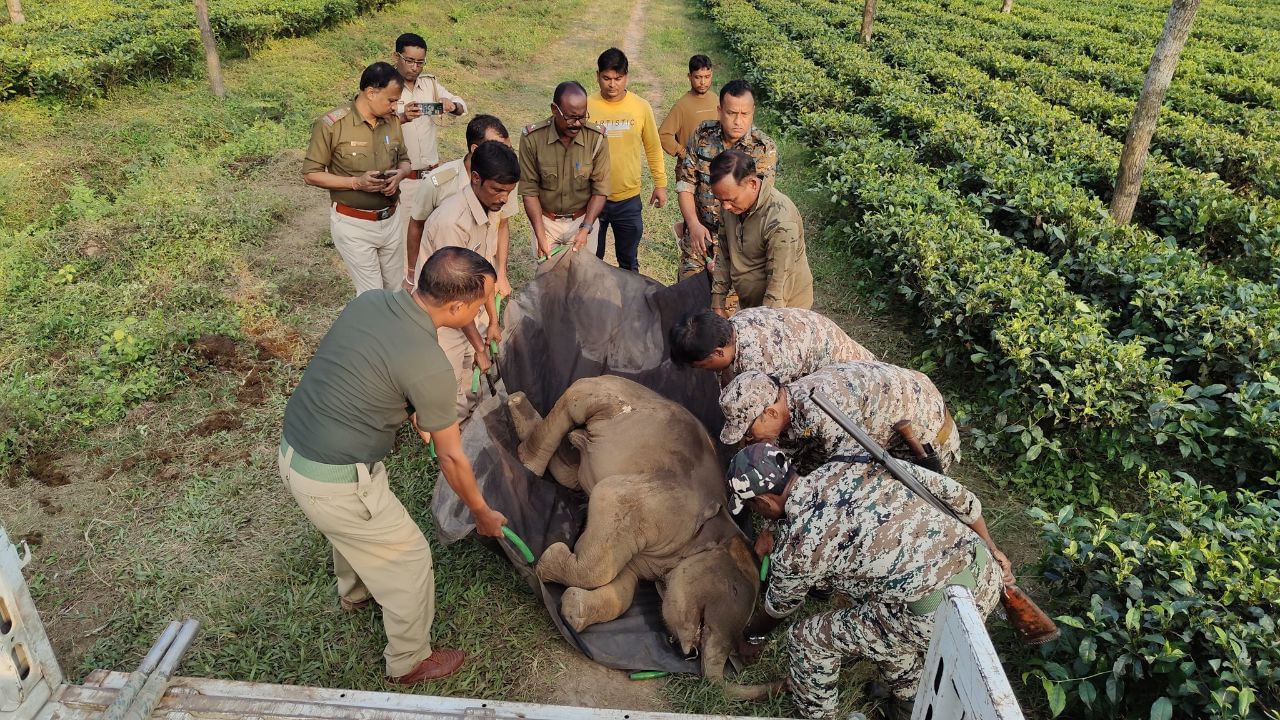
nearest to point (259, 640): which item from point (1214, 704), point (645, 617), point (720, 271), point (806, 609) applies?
point (645, 617)

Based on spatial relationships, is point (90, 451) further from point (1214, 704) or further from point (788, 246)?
point (1214, 704)

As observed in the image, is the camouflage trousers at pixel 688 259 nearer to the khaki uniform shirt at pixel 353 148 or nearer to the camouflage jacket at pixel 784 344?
the camouflage jacket at pixel 784 344

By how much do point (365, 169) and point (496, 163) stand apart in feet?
4.79

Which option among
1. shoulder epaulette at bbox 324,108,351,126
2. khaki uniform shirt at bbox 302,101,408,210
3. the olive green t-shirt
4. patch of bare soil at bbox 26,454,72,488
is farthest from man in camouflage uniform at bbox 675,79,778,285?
patch of bare soil at bbox 26,454,72,488

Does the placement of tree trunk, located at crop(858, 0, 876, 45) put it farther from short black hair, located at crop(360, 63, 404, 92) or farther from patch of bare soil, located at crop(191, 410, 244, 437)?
patch of bare soil, located at crop(191, 410, 244, 437)

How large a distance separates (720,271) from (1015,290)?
90.6 inches

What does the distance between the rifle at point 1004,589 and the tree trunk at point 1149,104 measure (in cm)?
490

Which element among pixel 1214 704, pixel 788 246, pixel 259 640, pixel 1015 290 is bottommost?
pixel 259 640

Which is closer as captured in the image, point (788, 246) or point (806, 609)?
point (806, 609)

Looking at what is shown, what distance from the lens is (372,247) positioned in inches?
226

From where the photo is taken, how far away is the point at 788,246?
482 centimetres

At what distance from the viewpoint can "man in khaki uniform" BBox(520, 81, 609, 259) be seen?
18.6ft

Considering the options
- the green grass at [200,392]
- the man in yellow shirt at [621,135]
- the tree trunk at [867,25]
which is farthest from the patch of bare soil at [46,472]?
the tree trunk at [867,25]

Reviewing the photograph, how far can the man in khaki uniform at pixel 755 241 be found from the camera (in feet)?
15.5
